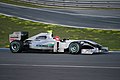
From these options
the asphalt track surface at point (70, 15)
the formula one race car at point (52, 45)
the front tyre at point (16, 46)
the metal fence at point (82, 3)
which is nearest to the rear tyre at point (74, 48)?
the formula one race car at point (52, 45)

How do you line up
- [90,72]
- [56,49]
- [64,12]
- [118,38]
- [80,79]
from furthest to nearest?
[64,12] → [118,38] → [56,49] → [90,72] → [80,79]

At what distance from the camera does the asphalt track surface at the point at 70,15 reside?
31.7 m

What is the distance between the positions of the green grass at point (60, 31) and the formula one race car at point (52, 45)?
3.20m

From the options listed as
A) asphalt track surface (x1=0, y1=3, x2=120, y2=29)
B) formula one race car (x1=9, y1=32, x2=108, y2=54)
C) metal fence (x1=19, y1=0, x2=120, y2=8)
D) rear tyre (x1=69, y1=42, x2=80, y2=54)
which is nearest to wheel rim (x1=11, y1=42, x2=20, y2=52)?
formula one race car (x1=9, y1=32, x2=108, y2=54)

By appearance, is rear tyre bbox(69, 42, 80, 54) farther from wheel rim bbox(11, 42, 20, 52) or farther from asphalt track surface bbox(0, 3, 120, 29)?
asphalt track surface bbox(0, 3, 120, 29)

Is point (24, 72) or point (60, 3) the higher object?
point (60, 3)

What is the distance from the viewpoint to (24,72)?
8.94 metres

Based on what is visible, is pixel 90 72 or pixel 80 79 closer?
pixel 80 79

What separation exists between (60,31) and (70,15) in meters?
11.4

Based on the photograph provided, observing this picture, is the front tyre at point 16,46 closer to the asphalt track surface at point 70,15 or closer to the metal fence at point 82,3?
the asphalt track surface at point 70,15

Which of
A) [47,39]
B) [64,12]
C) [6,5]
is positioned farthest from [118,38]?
[6,5]

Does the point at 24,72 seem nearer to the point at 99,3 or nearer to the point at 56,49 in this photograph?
the point at 56,49

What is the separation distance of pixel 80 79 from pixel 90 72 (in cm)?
117

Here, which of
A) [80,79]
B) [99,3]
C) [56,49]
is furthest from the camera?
[99,3]
